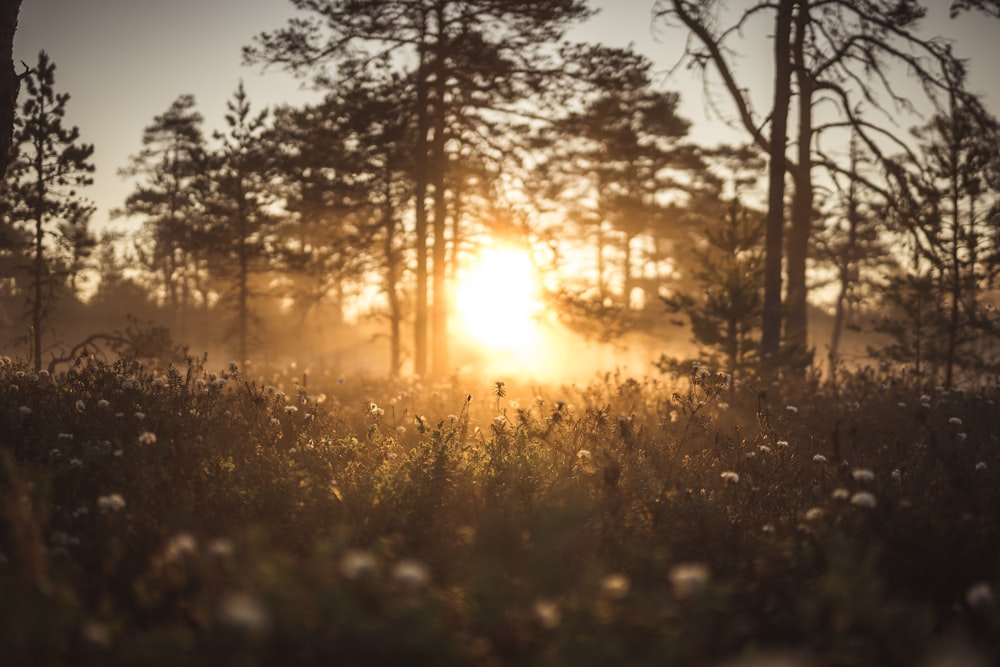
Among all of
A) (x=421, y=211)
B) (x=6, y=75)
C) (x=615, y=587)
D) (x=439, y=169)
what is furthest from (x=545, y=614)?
(x=421, y=211)

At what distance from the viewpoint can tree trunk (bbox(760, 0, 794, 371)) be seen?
10.3 m

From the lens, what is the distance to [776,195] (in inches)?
409

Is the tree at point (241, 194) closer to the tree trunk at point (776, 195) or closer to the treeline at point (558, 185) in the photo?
the treeline at point (558, 185)

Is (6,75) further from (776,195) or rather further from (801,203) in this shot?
(801,203)

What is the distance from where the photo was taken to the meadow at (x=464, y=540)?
Answer: 207 centimetres

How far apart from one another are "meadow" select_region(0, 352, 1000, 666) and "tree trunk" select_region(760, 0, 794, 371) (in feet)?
11.3

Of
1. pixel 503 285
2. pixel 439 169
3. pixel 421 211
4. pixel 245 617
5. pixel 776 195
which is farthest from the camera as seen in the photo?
pixel 503 285

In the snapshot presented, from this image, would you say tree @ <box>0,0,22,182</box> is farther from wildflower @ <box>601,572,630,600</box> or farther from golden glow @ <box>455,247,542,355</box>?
golden glow @ <box>455,247,542,355</box>

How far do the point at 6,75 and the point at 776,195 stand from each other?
1068 centimetres

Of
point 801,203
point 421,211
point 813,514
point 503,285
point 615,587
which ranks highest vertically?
point 421,211

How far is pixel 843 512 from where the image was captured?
3.57 meters

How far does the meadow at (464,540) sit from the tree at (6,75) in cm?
236

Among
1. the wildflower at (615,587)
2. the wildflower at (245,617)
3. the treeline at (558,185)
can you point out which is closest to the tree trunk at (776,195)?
the treeline at (558,185)

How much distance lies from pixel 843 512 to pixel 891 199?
31.4 ft
